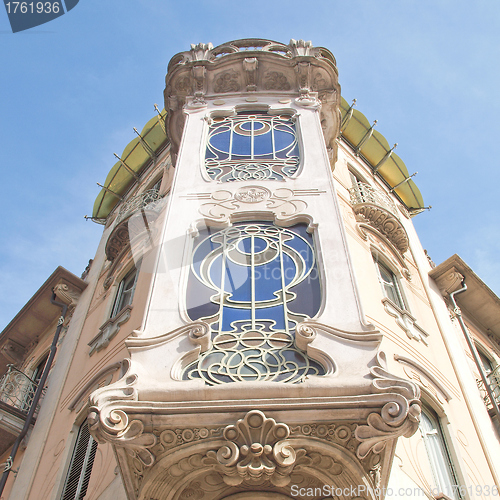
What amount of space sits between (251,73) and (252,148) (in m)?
3.02

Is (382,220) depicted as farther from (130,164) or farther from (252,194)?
(130,164)

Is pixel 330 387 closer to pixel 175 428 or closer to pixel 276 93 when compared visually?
pixel 175 428

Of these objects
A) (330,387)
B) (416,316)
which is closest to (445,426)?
(416,316)

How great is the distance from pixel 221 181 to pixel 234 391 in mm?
4588

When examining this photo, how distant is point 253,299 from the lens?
7.46 meters

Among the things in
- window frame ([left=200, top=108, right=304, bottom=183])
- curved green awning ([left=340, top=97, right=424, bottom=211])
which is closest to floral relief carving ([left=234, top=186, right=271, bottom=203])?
window frame ([left=200, top=108, right=304, bottom=183])

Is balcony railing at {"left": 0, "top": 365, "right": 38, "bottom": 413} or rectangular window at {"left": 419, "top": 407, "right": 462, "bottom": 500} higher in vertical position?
balcony railing at {"left": 0, "top": 365, "right": 38, "bottom": 413}

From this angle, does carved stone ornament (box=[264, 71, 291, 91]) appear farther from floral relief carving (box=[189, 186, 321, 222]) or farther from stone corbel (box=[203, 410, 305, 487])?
stone corbel (box=[203, 410, 305, 487])

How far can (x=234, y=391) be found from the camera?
5.93m

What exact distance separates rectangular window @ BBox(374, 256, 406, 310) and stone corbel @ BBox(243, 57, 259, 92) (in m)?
4.31

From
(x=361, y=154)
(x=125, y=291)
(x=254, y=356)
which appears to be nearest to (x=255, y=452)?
(x=254, y=356)

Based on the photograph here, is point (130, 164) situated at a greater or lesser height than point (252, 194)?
greater

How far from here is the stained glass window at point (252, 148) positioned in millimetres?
10157

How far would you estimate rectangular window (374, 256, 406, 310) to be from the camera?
1180 cm
